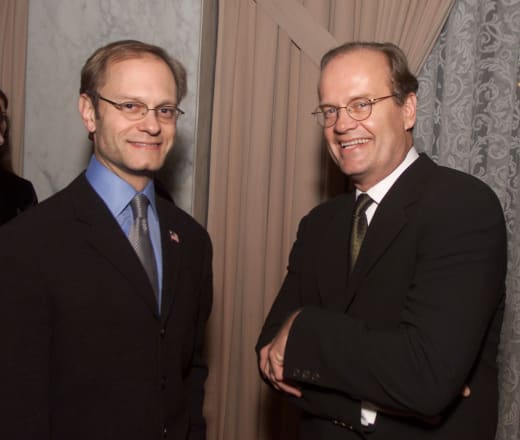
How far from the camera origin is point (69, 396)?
5.11 ft

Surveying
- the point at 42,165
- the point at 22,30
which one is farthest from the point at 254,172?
the point at 22,30

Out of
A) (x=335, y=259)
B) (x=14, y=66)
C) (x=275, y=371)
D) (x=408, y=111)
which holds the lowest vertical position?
(x=275, y=371)

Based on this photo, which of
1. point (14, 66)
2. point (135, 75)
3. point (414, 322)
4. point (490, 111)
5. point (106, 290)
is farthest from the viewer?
point (14, 66)

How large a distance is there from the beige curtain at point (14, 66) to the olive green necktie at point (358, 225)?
6.40 ft

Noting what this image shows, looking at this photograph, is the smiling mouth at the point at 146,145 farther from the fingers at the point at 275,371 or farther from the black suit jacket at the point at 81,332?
the fingers at the point at 275,371

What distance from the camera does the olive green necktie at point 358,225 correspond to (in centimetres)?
179

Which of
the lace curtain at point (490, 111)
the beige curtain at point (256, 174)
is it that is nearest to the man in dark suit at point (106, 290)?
the beige curtain at point (256, 174)

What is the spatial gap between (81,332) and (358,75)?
1.13m

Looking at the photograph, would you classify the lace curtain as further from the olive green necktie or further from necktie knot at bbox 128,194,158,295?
necktie knot at bbox 128,194,158,295

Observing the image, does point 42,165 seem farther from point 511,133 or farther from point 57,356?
point 511,133

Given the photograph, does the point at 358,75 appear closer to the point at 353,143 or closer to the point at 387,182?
the point at 353,143

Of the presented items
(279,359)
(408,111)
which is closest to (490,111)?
(408,111)

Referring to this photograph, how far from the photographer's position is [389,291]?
1619 mm

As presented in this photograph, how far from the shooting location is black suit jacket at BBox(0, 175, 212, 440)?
1.49m
